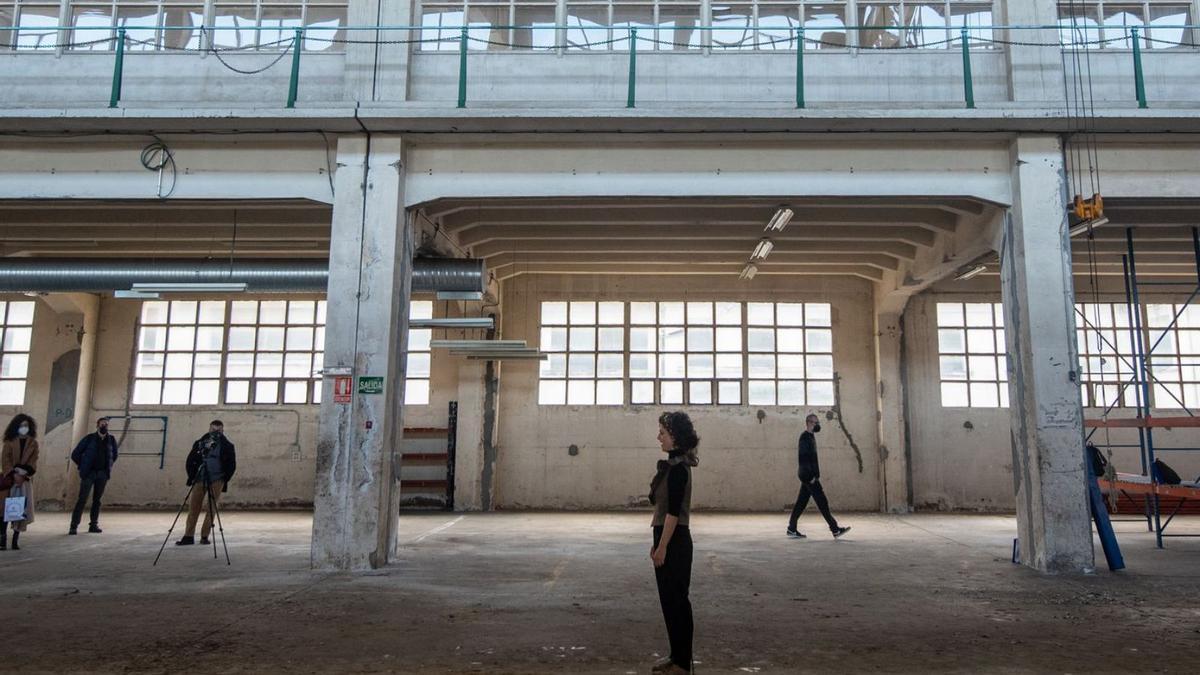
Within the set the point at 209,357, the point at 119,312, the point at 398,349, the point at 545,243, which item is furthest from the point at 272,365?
the point at 398,349

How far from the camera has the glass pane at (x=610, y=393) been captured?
1550 cm

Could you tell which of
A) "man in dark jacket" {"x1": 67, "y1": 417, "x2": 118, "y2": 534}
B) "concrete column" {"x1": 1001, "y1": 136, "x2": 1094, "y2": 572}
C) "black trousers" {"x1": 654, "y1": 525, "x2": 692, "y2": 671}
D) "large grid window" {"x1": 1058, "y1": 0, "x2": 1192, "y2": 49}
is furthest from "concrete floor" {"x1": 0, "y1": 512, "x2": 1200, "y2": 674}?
"large grid window" {"x1": 1058, "y1": 0, "x2": 1192, "y2": 49}

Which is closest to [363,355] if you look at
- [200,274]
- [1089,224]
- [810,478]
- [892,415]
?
[200,274]

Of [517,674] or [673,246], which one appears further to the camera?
[673,246]

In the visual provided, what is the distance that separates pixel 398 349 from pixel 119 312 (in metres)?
10.0

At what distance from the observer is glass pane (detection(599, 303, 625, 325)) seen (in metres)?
15.7

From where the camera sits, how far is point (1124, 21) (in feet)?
31.0

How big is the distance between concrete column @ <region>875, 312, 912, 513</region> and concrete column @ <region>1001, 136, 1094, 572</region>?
20.1 feet

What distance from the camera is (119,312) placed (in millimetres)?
15688

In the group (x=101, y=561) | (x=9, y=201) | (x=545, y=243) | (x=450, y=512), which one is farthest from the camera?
(x=450, y=512)

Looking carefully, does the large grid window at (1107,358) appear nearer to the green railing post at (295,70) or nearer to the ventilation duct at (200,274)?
the ventilation duct at (200,274)

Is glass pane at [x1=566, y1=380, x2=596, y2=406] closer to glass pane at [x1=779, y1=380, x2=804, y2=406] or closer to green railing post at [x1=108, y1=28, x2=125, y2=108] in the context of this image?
glass pane at [x1=779, y1=380, x2=804, y2=406]

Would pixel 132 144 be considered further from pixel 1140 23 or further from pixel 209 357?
pixel 1140 23

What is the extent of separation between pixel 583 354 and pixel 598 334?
1.67 ft
